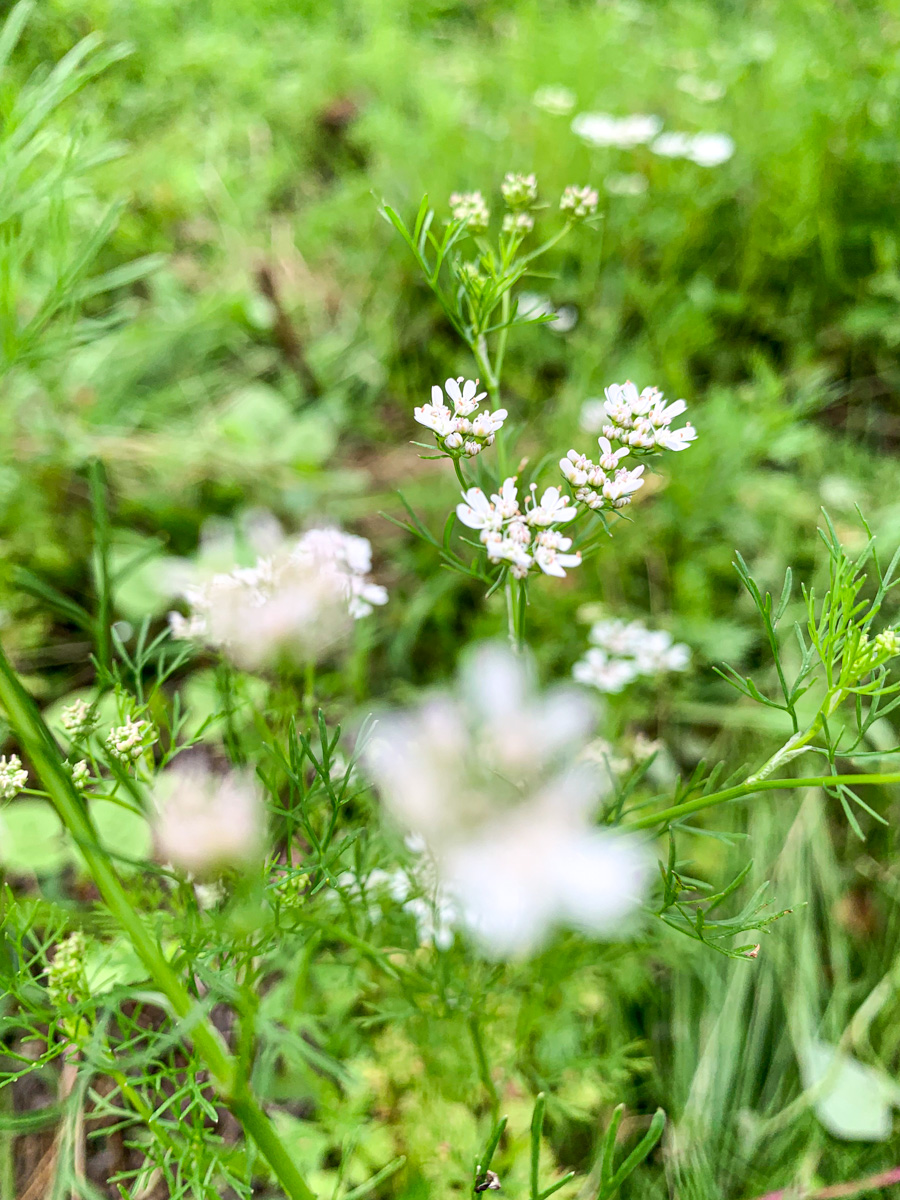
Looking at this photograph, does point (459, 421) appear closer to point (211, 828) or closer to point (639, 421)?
point (639, 421)

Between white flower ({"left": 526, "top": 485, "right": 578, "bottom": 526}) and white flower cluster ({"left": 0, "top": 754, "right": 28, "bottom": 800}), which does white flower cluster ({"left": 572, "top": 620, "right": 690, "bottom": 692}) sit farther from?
white flower cluster ({"left": 0, "top": 754, "right": 28, "bottom": 800})

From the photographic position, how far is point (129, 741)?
654 mm

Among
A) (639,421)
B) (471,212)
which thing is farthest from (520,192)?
(639,421)

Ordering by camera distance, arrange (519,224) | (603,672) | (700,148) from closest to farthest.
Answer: (519,224) → (603,672) → (700,148)

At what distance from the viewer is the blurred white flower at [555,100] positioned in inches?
78.7

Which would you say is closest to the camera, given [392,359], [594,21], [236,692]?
[236,692]

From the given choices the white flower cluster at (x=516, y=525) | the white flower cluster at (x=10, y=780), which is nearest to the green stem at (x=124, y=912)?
the white flower cluster at (x=10, y=780)

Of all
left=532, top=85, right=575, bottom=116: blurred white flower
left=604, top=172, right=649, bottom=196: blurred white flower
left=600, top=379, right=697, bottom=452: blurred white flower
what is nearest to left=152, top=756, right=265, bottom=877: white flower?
left=600, top=379, right=697, bottom=452: blurred white flower

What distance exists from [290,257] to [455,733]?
207 centimetres

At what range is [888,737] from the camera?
1327mm

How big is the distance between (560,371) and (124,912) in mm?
1681

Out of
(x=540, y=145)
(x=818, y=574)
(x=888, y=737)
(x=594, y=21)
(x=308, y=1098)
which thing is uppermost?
(x=594, y=21)

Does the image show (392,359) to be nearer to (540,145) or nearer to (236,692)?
(540,145)

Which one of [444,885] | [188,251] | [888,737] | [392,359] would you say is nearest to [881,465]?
[888,737]
